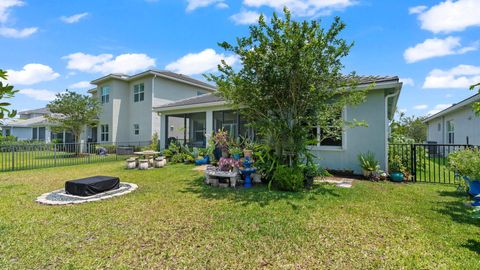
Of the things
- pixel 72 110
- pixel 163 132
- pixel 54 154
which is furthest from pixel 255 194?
pixel 72 110

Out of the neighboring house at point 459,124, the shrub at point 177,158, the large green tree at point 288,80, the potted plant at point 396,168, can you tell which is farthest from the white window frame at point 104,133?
the neighboring house at point 459,124

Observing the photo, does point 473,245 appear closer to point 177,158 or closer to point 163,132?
point 177,158

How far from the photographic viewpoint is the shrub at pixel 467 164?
505 centimetres

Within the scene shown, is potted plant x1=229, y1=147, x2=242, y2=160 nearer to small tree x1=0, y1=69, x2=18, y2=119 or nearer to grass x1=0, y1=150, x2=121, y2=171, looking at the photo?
small tree x1=0, y1=69, x2=18, y2=119

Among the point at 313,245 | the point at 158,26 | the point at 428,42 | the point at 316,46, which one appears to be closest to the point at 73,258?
the point at 313,245

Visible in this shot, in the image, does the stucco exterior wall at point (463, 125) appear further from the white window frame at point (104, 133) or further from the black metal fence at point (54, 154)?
the white window frame at point (104, 133)

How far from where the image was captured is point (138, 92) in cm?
1995

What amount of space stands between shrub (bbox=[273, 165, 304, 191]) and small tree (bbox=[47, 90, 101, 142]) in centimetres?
1713

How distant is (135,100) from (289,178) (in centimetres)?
1774

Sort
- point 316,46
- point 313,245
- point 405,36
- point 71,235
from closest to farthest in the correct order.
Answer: point 313,245
point 71,235
point 316,46
point 405,36

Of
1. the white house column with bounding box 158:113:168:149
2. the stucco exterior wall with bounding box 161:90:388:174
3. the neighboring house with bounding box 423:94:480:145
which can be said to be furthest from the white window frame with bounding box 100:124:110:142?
the neighboring house with bounding box 423:94:480:145

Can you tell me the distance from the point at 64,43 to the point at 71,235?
463 inches

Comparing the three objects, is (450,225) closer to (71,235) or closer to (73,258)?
(73,258)

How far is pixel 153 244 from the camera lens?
11.5 ft
